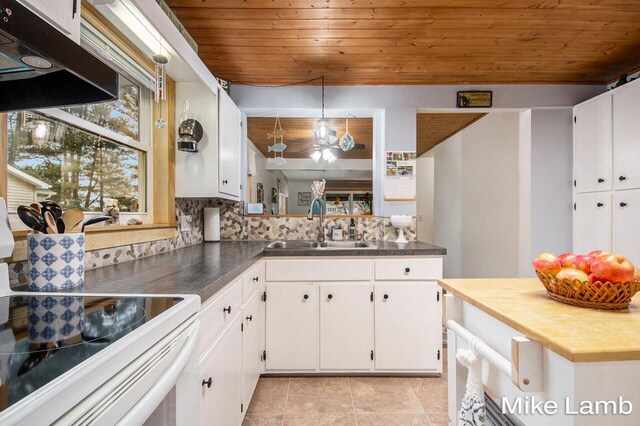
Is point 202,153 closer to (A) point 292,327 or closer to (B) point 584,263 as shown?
(A) point 292,327

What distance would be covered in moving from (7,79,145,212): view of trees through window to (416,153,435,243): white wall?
5.00m

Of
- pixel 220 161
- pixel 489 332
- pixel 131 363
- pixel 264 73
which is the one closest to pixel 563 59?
pixel 264 73

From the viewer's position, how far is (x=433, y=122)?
12.6ft

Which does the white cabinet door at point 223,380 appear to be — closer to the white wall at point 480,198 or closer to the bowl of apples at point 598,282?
the bowl of apples at point 598,282

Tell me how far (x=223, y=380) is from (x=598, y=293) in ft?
4.35

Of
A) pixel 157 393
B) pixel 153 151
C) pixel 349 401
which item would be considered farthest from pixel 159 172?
pixel 349 401

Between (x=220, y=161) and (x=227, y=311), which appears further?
(x=220, y=161)

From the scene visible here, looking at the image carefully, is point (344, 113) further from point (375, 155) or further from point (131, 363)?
point (131, 363)

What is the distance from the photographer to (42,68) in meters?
0.82

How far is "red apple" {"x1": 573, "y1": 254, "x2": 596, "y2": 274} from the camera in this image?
2.88 feet

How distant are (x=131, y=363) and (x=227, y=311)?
77 cm

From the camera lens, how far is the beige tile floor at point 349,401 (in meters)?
1.76

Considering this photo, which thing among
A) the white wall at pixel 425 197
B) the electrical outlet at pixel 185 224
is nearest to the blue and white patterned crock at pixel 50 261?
the electrical outlet at pixel 185 224

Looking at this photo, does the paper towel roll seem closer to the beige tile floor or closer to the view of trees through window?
the view of trees through window
